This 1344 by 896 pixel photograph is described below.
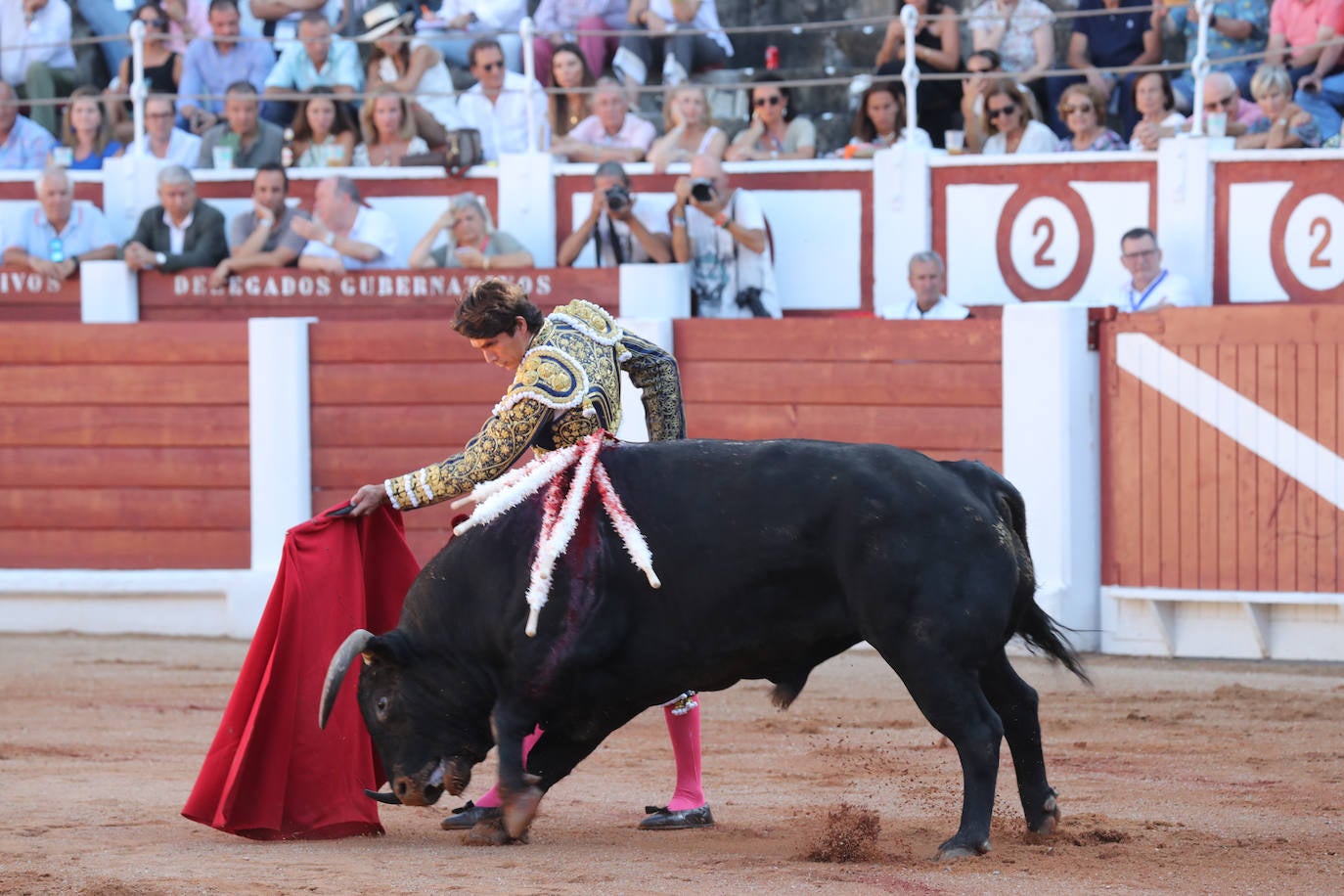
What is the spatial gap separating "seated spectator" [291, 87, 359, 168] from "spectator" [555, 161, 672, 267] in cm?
134

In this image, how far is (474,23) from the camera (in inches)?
390

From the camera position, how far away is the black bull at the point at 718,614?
3.96 metres

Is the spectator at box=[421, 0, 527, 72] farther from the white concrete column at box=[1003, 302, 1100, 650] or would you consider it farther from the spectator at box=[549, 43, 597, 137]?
the white concrete column at box=[1003, 302, 1100, 650]

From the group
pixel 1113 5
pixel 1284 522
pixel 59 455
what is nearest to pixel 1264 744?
pixel 1284 522

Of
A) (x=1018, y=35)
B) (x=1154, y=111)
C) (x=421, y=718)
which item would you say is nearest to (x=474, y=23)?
(x=1018, y=35)

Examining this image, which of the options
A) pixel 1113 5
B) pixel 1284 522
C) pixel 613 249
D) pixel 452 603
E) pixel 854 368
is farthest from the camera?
pixel 1113 5

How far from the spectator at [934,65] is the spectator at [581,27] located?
1.40 metres

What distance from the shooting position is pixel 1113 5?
9164mm

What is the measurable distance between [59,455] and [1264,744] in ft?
18.2

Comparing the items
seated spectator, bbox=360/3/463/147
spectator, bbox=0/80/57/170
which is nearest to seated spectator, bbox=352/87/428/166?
seated spectator, bbox=360/3/463/147

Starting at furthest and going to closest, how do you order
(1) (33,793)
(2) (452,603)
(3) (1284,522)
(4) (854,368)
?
(4) (854,368), (3) (1284,522), (1) (33,793), (2) (452,603)

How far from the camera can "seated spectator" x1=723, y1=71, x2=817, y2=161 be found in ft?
29.3

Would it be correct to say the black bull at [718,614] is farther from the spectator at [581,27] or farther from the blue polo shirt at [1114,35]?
the spectator at [581,27]

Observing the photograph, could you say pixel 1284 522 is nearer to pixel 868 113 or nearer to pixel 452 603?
pixel 868 113
